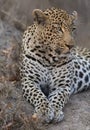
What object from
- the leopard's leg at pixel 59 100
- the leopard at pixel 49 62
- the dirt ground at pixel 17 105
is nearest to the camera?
the dirt ground at pixel 17 105

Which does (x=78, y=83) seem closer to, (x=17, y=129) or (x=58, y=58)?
(x=58, y=58)

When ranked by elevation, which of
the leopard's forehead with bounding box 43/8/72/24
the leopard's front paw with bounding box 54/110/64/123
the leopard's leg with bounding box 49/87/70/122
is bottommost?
the leopard's front paw with bounding box 54/110/64/123

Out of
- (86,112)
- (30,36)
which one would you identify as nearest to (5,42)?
(30,36)

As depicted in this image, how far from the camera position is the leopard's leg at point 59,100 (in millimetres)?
8391

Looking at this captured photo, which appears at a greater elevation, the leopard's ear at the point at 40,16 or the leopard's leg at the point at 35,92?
the leopard's ear at the point at 40,16

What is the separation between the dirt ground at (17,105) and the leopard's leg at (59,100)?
0.10 meters

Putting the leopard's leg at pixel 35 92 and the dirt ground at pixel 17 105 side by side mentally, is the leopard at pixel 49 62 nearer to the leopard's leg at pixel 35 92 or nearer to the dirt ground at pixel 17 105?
the leopard's leg at pixel 35 92

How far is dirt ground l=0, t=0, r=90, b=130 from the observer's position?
794 centimetres

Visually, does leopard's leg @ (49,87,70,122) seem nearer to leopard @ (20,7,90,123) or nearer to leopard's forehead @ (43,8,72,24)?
leopard @ (20,7,90,123)

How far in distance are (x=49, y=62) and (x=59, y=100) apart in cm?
63

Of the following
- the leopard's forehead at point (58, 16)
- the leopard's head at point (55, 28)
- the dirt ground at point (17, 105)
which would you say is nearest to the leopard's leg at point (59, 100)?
the dirt ground at point (17, 105)

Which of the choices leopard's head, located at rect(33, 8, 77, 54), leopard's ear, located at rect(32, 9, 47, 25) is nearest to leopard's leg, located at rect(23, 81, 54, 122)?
leopard's head, located at rect(33, 8, 77, 54)

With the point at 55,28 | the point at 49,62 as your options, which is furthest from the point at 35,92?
the point at 55,28

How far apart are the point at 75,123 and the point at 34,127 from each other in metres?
0.73
